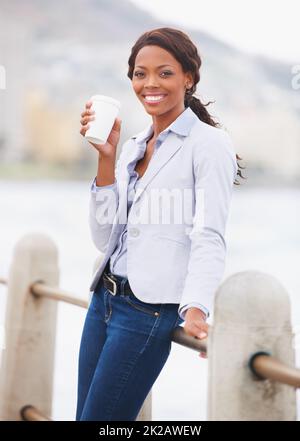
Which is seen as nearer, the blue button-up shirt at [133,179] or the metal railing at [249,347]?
the metal railing at [249,347]

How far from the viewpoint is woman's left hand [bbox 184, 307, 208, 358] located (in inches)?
61.6

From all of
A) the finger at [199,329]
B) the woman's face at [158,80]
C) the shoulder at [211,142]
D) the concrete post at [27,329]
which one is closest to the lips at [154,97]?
the woman's face at [158,80]

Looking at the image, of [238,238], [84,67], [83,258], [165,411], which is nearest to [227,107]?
[84,67]

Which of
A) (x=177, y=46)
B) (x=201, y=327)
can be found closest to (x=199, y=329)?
(x=201, y=327)

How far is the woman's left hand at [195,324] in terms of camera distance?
156 cm

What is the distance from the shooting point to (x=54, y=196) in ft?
182

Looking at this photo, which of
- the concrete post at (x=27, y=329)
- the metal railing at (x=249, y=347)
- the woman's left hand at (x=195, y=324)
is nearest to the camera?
the metal railing at (x=249, y=347)

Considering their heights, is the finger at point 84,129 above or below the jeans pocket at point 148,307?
above

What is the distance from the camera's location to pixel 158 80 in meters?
1.70

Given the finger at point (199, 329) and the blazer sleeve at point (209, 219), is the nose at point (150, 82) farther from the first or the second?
the finger at point (199, 329)

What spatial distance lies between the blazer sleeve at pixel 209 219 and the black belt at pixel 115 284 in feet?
0.52

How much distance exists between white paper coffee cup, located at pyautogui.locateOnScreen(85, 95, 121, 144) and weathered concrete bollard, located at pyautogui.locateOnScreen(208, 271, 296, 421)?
0.48 m

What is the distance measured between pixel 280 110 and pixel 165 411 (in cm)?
5796

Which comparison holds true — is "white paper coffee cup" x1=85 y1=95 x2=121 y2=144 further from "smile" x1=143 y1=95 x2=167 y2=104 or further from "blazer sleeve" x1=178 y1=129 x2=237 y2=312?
"blazer sleeve" x1=178 y1=129 x2=237 y2=312
